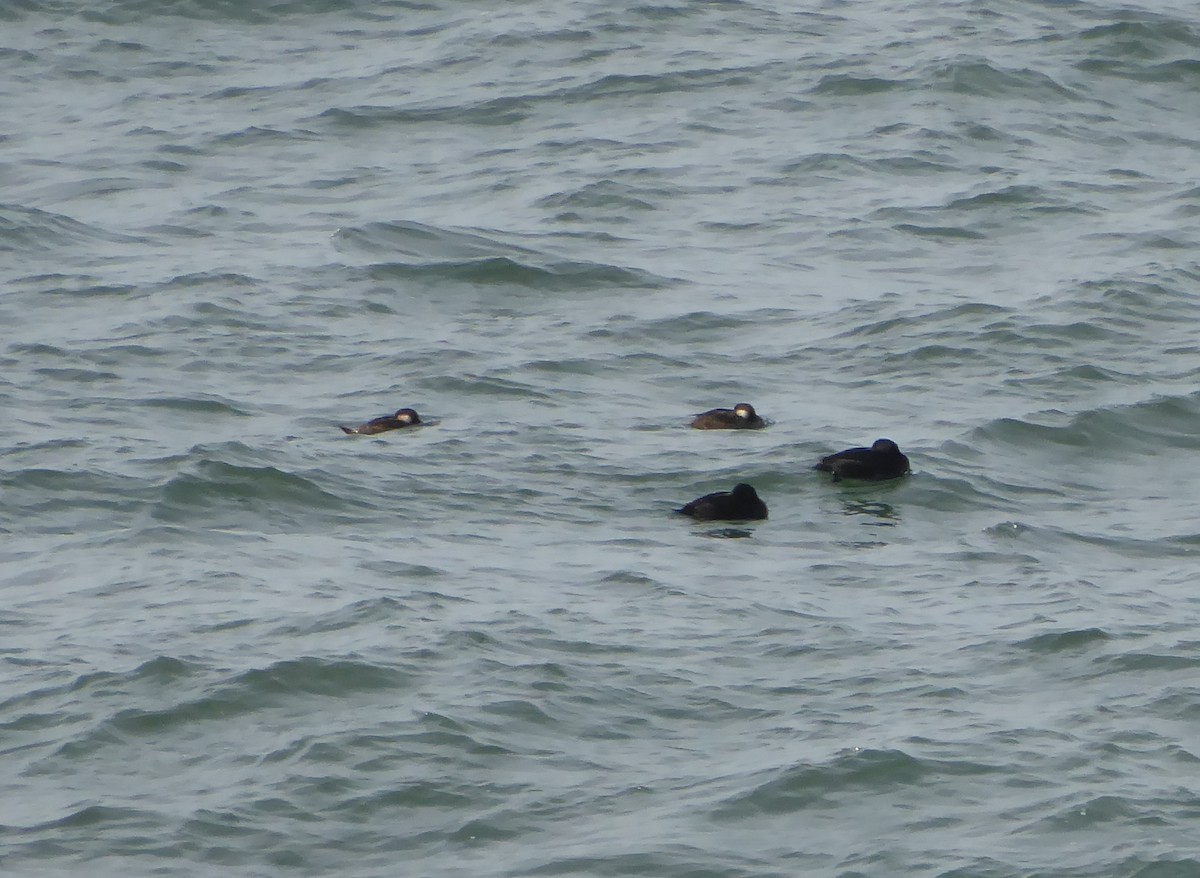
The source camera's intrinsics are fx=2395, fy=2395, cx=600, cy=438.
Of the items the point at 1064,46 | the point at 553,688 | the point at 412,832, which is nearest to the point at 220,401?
the point at 553,688

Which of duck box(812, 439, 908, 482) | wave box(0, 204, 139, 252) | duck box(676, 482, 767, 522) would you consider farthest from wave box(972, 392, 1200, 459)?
wave box(0, 204, 139, 252)

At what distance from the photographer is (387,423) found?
15.8 meters

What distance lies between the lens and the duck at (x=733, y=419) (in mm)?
15992

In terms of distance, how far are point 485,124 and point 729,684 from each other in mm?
13340

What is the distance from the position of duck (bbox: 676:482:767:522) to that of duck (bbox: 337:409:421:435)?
2268 mm

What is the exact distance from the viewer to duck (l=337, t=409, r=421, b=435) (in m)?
15.8

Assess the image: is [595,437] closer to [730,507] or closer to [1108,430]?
[730,507]

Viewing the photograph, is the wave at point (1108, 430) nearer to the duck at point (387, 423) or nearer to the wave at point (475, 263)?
the duck at point (387, 423)

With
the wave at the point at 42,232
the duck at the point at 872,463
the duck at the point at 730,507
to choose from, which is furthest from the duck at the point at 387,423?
the wave at the point at 42,232

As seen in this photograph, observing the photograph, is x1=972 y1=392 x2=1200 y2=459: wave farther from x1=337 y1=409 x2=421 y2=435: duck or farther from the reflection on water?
x1=337 y1=409 x2=421 y2=435: duck

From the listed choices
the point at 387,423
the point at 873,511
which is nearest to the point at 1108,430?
the point at 873,511

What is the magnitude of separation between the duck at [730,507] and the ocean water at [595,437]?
27 cm

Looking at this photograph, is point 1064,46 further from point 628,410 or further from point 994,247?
point 628,410

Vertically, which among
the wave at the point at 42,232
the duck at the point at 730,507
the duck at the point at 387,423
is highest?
the duck at the point at 730,507
